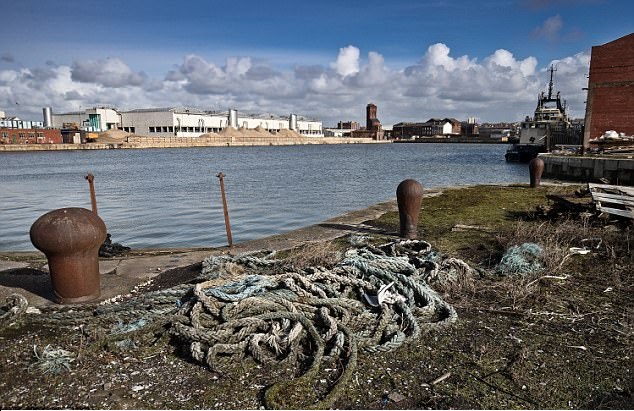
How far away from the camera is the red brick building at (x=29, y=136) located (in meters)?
86.0

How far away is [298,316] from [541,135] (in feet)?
164

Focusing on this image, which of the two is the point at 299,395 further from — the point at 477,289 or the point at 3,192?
the point at 3,192

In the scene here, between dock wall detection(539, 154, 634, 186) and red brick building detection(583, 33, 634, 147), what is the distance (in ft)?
32.4

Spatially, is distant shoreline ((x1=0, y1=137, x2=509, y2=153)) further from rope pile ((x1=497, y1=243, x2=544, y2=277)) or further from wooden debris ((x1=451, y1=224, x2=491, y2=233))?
rope pile ((x1=497, y1=243, x2=544, y2=277))

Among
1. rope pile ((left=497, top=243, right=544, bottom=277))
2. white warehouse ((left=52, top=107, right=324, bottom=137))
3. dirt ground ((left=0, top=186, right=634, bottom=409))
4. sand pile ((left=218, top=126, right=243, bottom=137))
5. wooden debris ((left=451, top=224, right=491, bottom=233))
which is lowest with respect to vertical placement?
dirt ground ((left=0, top=186, right=634, bottom=409))

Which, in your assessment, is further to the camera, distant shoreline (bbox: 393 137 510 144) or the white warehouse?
distant shoreline (bbox: 393 137 510 144)

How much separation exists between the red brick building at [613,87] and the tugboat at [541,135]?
645 cm

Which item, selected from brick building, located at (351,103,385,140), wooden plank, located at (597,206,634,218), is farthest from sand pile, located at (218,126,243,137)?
wooden plank, located at (597,206,634,218)

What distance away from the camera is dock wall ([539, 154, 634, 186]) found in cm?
2172

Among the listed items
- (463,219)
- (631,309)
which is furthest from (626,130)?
(631,309)

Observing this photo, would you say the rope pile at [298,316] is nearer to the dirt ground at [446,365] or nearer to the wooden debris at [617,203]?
the dirt ground at [446,365]

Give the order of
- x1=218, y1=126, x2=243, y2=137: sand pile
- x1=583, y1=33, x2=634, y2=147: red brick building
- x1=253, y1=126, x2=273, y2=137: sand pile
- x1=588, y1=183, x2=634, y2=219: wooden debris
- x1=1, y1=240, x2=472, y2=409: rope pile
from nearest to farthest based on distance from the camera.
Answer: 1. x1=1, y1=240, x2=472, y2=409: rope pile
2. x1=588, y1=183, x2=634, y2=219: wooden debris
3. x1=583, y1=33, x2=634, y2=147: red brick building
4. x1=218, y1=126, x2=243, y2=137: sand pile
5. x1=253, y1=126, x2=273, y2=137: sand pile

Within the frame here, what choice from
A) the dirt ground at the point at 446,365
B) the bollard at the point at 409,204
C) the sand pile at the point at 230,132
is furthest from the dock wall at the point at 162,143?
the dirt ground at the point at 446,365

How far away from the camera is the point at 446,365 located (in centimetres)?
361
